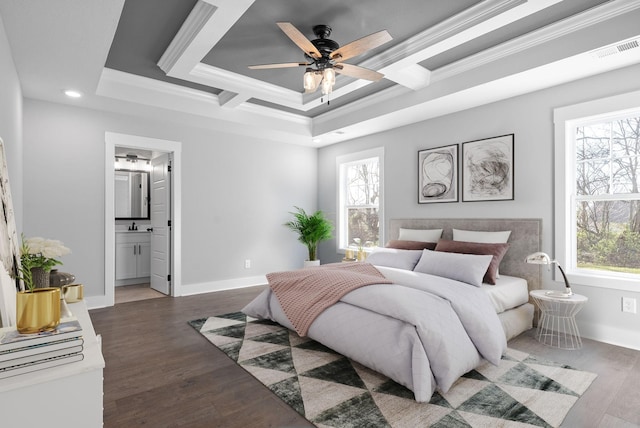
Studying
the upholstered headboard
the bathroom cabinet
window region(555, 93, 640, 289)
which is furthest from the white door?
window region(555, 93, 640, 289)

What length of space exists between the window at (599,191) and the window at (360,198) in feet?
7.84

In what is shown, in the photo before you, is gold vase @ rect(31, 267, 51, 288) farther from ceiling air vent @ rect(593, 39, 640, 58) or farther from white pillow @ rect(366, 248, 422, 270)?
ceiling air vent @ rect(593, 39, 640, 58)

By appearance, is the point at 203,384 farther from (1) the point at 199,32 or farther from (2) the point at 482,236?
(2) the point at 482,236

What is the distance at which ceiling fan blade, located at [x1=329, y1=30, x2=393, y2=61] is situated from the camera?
255cm

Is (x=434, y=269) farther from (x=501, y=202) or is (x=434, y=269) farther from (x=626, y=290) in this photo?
(x=626, y=290)

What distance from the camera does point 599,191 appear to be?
3.33m

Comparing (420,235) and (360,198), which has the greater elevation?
(360,198)

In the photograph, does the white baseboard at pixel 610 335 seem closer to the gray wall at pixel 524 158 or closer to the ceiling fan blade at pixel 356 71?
the gray wall at pixel 524 158

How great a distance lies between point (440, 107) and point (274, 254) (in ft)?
11.2

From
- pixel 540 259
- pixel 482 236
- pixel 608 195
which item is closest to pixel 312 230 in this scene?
pixel 482 236

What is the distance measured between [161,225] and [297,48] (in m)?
3.29

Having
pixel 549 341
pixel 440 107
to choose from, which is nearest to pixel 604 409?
pixel 549 341

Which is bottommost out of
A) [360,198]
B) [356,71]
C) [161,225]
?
[161,225]

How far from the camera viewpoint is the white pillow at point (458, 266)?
10.4 ft
